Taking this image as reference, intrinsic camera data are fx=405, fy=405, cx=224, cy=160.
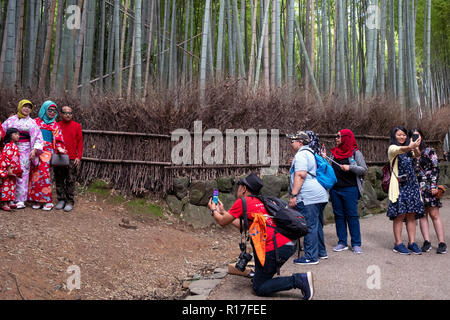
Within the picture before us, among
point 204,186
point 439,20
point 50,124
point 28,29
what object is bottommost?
point 204,186

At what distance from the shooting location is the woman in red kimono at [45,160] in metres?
4.77

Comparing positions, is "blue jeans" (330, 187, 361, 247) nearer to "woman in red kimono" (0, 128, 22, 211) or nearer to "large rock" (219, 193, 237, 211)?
"large rock" (219, 193, 237, 211)

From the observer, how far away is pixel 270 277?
2.94 m

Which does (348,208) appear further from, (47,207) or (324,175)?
(47,207)

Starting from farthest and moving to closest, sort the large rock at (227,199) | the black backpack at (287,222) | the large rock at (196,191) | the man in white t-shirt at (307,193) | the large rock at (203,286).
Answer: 1. the large rock at (227,199)
2. the large rock at (196,191)
3. the man in white t-shirt at (307,193)
4. the large rock at (203,286)
5. the black backpack at (287,222)

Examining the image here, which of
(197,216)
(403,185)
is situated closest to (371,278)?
(403,185)

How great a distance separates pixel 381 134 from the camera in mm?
8570

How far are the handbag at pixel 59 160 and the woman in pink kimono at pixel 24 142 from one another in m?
0.18

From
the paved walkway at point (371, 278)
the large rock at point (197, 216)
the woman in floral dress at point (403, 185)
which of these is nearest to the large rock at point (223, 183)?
the large rock at point (197, 216)

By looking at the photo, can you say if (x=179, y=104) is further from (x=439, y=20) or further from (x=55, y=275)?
(x=439, y=20)

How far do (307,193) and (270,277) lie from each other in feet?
3.92

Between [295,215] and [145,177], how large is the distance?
328 cm

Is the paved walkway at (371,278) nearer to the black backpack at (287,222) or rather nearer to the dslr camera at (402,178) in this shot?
the black backpack at (287,222)

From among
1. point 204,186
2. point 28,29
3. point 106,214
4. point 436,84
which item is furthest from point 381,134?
point 436,84
